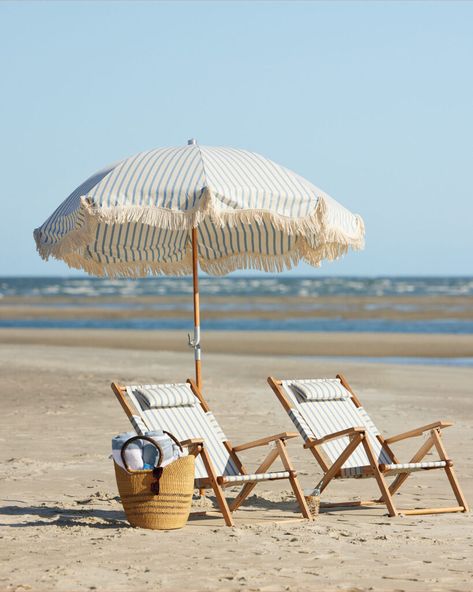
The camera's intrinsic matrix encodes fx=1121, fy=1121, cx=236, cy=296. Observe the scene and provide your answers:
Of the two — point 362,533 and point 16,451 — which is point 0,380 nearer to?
point 16,451

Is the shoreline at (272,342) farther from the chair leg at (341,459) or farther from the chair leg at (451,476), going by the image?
the chair leg at (341,459)

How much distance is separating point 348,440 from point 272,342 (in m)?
16.5

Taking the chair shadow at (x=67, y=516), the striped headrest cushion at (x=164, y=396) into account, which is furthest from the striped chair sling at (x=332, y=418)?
the chair shadow at (x=67, y=516)

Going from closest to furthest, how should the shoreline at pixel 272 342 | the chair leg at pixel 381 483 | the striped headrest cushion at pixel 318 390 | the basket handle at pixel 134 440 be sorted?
the basket handle at pixel 134 440
the chair leg at pixel 381 483
the striped headrest cushion at pixel 318 390
the shoreline at pixel 272 342

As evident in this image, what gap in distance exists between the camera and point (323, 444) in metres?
6.74

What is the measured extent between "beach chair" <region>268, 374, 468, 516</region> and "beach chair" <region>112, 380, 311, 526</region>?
0.35 m

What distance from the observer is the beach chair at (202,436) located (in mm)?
6031

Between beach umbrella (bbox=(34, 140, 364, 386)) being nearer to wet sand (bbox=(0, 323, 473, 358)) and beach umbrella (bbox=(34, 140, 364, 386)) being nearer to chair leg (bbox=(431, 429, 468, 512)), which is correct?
chair leg (bbox=(431, 429, 468, 512))

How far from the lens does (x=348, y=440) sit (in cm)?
702

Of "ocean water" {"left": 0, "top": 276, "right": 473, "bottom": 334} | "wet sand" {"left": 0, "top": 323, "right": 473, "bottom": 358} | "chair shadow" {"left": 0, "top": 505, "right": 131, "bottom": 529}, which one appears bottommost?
"ocean water" {"left": 0, "top": 276, "right": 473, "bottom": 334}

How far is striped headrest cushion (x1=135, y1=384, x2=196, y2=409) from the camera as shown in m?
6.42

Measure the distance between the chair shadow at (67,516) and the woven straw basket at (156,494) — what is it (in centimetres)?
20

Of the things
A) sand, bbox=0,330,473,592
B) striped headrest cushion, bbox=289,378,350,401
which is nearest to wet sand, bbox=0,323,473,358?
sand, bbox=0,330,473,592

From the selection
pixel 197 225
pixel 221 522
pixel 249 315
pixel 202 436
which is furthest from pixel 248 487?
pixel 249 315
